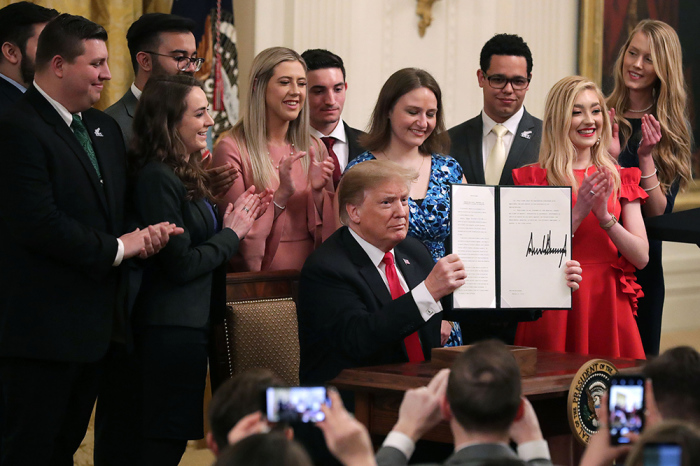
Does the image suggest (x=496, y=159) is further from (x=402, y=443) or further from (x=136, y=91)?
(x=402, y=443)

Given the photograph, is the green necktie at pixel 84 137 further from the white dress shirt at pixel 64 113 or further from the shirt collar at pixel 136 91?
the shirt collar at pixel 136 91

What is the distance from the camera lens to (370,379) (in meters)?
3.06

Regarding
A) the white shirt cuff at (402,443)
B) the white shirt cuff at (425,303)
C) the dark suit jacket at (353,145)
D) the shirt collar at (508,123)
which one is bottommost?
the white shirt cuff at (402,443)

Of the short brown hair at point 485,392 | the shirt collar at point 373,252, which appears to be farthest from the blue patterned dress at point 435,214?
the short brown hair at point 485,392

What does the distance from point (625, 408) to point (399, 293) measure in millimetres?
1645

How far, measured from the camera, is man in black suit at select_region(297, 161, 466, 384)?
322cm

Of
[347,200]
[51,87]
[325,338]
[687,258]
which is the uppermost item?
[51,87]

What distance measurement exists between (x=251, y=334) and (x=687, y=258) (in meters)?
5.89

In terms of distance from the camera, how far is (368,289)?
3.41 meters

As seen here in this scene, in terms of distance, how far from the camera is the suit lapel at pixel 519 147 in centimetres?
457

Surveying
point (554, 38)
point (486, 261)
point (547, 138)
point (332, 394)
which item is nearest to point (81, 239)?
point (486, 261)

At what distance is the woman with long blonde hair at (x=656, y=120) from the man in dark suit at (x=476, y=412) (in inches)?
102

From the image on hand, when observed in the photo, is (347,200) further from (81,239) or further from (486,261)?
(81,239)

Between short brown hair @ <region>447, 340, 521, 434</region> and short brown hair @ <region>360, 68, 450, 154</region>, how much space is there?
2.33 m
